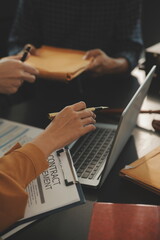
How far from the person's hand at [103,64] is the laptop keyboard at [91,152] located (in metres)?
0.39

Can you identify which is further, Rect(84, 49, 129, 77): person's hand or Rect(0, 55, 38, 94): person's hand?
Rect(84, 49, 129, 77): person's hand

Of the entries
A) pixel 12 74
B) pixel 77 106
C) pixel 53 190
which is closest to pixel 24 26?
pixel 12 74

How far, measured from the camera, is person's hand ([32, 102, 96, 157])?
765 mm

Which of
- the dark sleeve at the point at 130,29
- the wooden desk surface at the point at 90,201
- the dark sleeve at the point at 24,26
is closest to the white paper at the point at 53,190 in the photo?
the wooden desk surface at the point at 90,201

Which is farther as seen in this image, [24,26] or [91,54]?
[24,26]

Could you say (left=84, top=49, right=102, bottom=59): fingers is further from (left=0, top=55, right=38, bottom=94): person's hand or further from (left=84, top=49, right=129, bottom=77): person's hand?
(left=0, top=55, right=38, bottom=94): person's hand

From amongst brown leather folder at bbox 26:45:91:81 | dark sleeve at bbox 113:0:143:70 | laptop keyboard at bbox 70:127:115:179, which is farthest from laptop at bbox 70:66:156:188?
dark sleeve at bbox 113:0:143:70

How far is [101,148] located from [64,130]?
8.2 inches

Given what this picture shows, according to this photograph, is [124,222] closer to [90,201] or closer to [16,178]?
[90,201]

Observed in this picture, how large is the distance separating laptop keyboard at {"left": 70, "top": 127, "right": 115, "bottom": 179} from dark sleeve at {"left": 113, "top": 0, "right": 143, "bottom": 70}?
61cm

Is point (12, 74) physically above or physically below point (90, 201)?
above

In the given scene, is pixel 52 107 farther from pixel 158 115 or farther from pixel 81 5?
pixel 81 5

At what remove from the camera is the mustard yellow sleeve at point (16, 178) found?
67 centimetres

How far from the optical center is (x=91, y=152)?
36.8 inches
